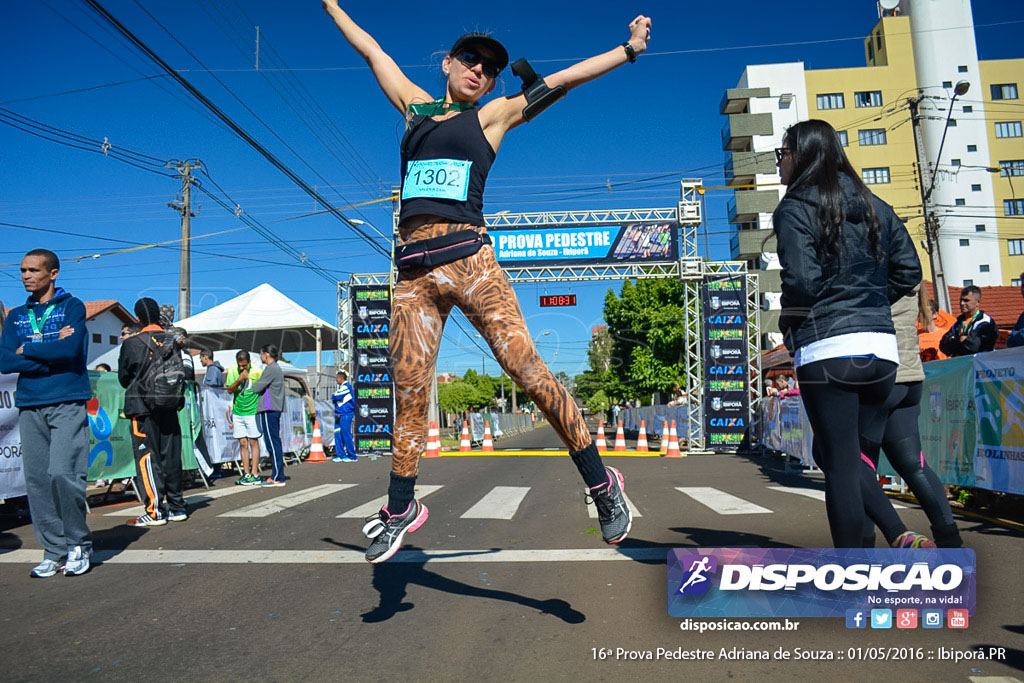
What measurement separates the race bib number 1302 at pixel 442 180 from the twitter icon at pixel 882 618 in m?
2.12

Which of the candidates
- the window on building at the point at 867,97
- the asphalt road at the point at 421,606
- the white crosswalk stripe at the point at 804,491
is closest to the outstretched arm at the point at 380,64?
the asphalt road at the point at 421,606

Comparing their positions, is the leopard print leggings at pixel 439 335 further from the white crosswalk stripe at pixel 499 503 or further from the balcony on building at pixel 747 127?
the balcony on building at pixel 747 127

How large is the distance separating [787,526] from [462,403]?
87603 millimetres

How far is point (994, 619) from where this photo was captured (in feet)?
9.57

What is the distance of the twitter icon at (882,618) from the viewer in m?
2.50

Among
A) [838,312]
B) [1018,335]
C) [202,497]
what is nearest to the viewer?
[838,312]

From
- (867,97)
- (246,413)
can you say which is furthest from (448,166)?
(867,97)

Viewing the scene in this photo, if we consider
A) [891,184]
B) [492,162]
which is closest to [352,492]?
[492,162]

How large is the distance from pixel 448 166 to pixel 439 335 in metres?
0.67

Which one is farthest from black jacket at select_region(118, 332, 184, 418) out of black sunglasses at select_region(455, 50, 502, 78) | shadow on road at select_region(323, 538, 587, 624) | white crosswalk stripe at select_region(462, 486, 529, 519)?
black sunglasses at select_region(455, 50, 502, 78)

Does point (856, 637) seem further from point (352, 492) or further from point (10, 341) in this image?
point (352, 492)

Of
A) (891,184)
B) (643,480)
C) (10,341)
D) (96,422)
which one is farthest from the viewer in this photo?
(891,184)

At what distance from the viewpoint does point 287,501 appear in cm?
752

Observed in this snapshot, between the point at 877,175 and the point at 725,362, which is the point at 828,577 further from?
the point at 877,175
